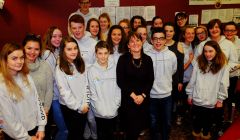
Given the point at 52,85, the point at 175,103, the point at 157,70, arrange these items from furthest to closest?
the point at 175,103
the point at 157,70
the point at 52,85

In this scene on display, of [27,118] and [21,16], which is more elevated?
[21,16]

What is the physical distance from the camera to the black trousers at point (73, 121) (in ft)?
9.05

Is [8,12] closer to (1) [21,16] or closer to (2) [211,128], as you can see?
(1) [21,16]

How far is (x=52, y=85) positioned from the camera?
2703 mm

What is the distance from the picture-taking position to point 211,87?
9.87 ft

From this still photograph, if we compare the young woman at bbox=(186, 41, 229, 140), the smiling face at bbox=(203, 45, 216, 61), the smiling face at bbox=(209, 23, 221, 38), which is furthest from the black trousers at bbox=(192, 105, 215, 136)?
the smiling face at bbox=(209, 23, 221, 38)

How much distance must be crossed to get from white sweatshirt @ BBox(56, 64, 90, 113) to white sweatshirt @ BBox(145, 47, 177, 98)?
0.80m

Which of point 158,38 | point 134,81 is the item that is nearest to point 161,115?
point 134,81

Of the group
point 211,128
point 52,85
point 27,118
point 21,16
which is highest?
point 21,16

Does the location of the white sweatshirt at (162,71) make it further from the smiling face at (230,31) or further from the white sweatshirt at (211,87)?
the smiling face at (230,31)

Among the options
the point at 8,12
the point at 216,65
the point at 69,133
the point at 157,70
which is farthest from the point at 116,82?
the point at 8,12

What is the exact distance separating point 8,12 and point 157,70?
7.03 feet

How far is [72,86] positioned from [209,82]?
160 centimetres

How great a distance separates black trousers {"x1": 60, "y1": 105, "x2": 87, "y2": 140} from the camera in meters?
2.76
